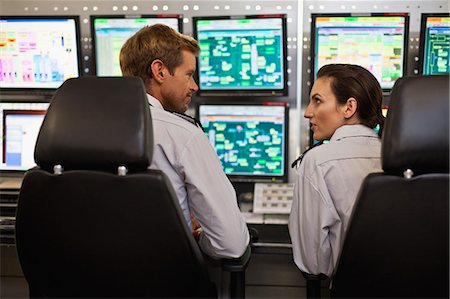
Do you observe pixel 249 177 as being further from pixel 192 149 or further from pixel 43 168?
pixel 43 168

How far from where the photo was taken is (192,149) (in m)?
1.64

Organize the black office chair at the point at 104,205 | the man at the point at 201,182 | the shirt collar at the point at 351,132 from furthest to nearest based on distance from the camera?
the shirt collar at the point at 351,132 → the man at the point at 201,182 → the black office chair at the point at 104,205

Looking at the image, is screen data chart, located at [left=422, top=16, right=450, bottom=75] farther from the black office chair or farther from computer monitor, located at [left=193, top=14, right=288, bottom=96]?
the black office chair

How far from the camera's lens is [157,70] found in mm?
1905

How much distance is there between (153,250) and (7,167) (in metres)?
1.44

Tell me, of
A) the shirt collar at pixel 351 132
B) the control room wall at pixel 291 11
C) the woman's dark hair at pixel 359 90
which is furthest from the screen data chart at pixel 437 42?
the shirt collar at pixel 351 132

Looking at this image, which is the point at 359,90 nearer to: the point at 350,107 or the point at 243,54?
the point at 350,107

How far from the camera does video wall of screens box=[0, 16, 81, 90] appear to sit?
8.53 ft

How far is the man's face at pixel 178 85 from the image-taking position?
194cm

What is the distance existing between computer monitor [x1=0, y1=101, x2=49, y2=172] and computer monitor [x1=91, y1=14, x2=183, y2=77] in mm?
394

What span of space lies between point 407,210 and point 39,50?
76.2 inches

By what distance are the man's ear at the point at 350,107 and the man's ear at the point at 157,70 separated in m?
0.64

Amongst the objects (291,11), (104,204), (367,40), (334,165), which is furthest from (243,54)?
(104,204)

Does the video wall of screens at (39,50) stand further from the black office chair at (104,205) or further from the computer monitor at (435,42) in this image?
the computer monitor at (435,42)
